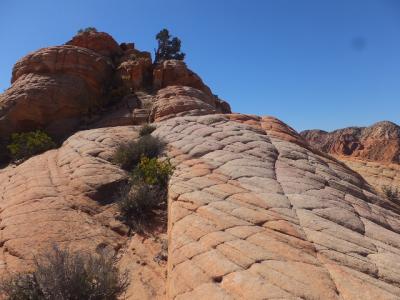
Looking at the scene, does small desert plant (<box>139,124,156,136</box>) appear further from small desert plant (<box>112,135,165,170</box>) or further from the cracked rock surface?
small desert plant (<box>112,135,165,170</box>)

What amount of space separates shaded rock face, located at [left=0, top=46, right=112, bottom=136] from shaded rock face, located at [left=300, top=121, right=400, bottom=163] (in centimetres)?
3285

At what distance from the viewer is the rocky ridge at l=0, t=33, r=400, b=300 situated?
4.52 m

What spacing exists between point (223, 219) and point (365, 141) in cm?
6192

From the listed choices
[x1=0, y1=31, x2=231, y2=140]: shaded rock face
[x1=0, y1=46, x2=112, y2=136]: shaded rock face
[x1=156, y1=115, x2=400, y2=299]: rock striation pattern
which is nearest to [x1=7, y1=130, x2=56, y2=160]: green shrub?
[x1=0, y1=31, x2=231, y2=140]: shaded rock face

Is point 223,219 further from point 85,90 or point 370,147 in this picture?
point 370,147

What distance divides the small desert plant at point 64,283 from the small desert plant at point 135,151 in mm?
4992

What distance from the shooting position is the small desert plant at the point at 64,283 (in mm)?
4762

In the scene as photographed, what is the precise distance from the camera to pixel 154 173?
8.91 meters

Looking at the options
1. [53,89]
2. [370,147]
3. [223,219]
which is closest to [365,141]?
[370,147]

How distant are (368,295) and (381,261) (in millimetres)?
1251

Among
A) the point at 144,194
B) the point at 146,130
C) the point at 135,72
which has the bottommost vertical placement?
the point at 144,194

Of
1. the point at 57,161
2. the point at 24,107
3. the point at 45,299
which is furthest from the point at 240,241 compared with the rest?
A: the point at 24,107

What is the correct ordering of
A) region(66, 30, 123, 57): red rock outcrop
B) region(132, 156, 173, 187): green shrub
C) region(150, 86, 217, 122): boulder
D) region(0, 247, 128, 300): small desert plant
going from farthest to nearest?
region(66, 30, 123, 57): red rock outcrop < region(150, 86, 217, 122): boulder < region(132, 156, 173, 187): green shrub < region(0, 247, 128, 300): small desert plant

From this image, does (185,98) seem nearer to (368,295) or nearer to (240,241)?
(240,241)
